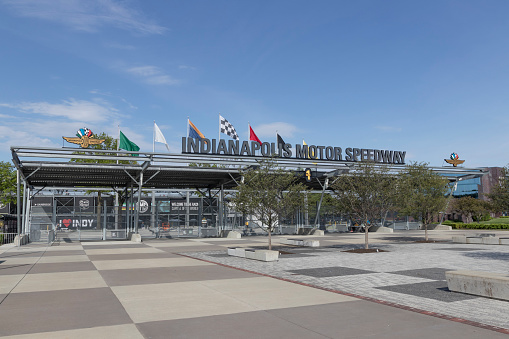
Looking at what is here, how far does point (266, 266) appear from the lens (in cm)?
1798

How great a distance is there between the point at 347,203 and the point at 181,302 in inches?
651

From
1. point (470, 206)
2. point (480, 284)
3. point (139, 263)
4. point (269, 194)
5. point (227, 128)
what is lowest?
point (139, 263)

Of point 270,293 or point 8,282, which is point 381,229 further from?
point 8,282

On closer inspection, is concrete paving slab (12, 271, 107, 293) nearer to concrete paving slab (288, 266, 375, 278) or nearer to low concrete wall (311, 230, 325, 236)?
concrete paving slab (288, 266, 375, 278)

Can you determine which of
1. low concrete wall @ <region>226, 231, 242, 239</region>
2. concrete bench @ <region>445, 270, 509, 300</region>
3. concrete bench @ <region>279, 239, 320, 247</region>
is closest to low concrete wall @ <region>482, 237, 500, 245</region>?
concrete bench @ <region>279, 239, 320, 247</region>

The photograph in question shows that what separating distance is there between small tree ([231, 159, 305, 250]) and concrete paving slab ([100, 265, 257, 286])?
683 centimetres

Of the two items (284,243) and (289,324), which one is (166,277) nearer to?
(289,324)

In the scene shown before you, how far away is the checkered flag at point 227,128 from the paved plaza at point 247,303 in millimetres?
28871

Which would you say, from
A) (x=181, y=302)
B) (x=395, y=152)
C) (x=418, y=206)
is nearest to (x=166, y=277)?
(x=181, y=302)

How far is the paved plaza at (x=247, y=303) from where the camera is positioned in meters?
7.68

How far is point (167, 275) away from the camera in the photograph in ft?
50.4

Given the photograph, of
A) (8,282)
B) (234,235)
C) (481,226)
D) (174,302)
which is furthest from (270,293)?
(481,226)

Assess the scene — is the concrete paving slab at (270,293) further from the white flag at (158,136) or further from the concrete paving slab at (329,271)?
the white flag at (158,136)

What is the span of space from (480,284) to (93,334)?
9.25m
